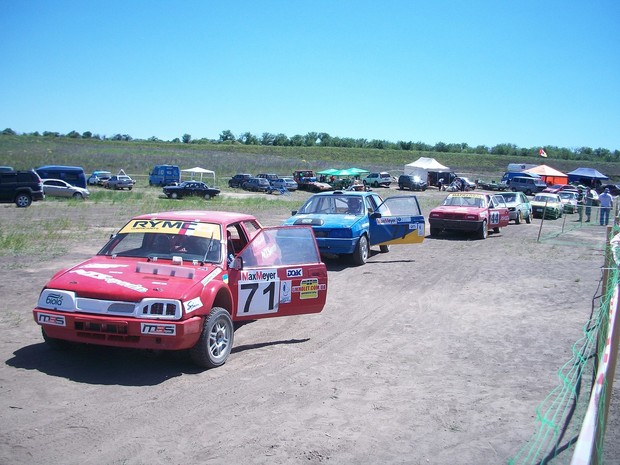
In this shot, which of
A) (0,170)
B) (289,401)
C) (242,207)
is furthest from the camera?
(242,207)

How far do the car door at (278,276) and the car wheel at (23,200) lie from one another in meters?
23.2

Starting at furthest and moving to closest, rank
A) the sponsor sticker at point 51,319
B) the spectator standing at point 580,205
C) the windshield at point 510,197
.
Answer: the windshield at point 510,197
the spectator standing at point 580,205
the sponsor sticker at point 51,319

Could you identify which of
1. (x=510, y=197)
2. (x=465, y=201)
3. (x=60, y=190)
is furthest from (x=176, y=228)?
(x=60, y=190)

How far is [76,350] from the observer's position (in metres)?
6.18

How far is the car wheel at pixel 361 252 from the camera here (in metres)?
12.7

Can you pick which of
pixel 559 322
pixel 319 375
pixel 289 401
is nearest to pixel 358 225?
pixel 559 322

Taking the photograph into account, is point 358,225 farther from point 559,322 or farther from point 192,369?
point 192,369

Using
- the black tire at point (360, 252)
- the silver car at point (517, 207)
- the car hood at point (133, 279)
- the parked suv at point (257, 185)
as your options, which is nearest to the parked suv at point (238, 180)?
the parked suv at point (257, 185)

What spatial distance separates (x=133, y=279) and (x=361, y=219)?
7828 mm


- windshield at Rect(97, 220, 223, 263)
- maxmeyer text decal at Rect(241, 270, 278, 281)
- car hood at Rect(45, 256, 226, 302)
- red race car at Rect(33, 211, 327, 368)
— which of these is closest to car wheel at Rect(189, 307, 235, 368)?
red race car at Rect(33, 211, 327, 368)

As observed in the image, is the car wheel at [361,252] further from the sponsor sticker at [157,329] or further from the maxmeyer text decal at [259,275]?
the sponsor sticker at [157,329]

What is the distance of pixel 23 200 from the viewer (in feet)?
87.7

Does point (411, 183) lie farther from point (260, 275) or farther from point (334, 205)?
point (260, 275)

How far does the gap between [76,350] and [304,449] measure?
319cm
